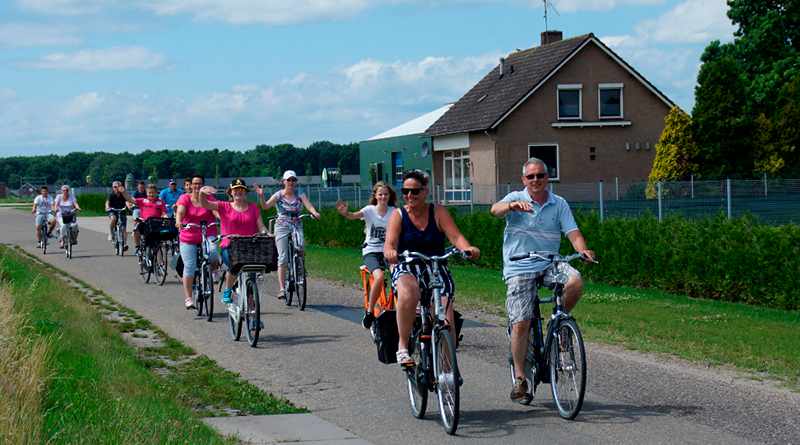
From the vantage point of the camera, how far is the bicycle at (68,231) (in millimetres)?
30062

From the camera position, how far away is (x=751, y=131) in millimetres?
46875

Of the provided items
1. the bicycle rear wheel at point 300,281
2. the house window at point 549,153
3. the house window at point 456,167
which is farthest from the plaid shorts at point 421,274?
the house window at point 456,167

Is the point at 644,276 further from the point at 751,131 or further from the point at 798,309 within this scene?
the point at 751,131

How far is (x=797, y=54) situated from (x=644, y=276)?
32.0 metres

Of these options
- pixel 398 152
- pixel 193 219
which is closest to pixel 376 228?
pixel 193 219

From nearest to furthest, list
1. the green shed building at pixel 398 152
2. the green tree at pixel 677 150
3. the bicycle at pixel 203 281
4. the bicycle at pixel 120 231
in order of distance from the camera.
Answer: the bicycle at pixel 203 281
the bicycle at pixel 120 231
the green tree at pixel 677 150
the green shed building at pixel 398 152

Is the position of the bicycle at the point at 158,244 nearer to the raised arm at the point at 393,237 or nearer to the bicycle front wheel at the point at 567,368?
the raised arm at the point at 393,237

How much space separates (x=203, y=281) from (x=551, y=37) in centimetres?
4177

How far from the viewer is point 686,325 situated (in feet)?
50.6

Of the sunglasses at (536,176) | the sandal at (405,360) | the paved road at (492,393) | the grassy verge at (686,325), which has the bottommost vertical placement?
the grassy verge at (686,325)

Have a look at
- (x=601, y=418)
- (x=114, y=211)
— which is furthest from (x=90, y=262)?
(x=601, y=418)

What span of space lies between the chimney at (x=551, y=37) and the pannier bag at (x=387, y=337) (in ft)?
155

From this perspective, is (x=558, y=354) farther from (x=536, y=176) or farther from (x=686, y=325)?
(x=686, y=325)

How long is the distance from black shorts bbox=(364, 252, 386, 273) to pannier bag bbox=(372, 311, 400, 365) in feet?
12.9
